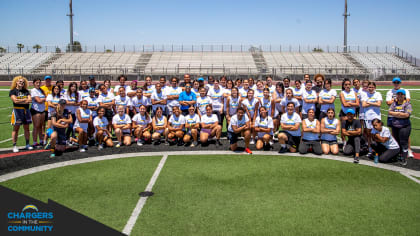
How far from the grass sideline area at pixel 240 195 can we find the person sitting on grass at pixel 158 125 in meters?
1.60

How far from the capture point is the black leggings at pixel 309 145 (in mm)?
8031

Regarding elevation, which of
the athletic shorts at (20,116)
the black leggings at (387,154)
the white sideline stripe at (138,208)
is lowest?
the white sideline stripe at (138,208)

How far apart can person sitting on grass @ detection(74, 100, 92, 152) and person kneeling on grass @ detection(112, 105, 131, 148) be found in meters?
0.71

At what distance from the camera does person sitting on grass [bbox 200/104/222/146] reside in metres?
9.10

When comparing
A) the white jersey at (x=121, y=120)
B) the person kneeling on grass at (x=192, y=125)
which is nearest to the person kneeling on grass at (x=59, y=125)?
the white jersey at (x=121, y=120)

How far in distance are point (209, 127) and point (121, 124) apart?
248 cm

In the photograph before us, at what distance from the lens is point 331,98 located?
28.4 ft

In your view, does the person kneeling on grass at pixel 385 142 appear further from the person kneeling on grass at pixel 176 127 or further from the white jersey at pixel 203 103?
the person kneeling on grass at pixel 176 127

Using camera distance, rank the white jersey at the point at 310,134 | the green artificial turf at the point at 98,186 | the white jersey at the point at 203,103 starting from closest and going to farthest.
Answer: the green artificial turf at the point at 98,186 → the white jersey at the point at 310,134 → the white jersey at the point at 203,103

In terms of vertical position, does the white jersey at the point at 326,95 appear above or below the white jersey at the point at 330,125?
above

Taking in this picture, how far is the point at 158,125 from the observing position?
937cm

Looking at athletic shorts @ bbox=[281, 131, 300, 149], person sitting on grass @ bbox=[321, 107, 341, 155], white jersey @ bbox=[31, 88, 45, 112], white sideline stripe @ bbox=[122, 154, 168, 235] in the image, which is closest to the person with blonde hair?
white jersey @ bbox=[31, 88, 45, 112]

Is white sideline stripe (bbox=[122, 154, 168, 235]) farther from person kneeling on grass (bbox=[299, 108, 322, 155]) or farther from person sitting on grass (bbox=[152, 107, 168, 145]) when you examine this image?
person kneeling on grass (bbox=[299, 108, 322, 155])

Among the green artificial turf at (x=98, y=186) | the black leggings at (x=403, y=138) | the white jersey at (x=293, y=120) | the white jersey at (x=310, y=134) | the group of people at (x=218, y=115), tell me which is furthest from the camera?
the white jersey at (x=293, y=120)
